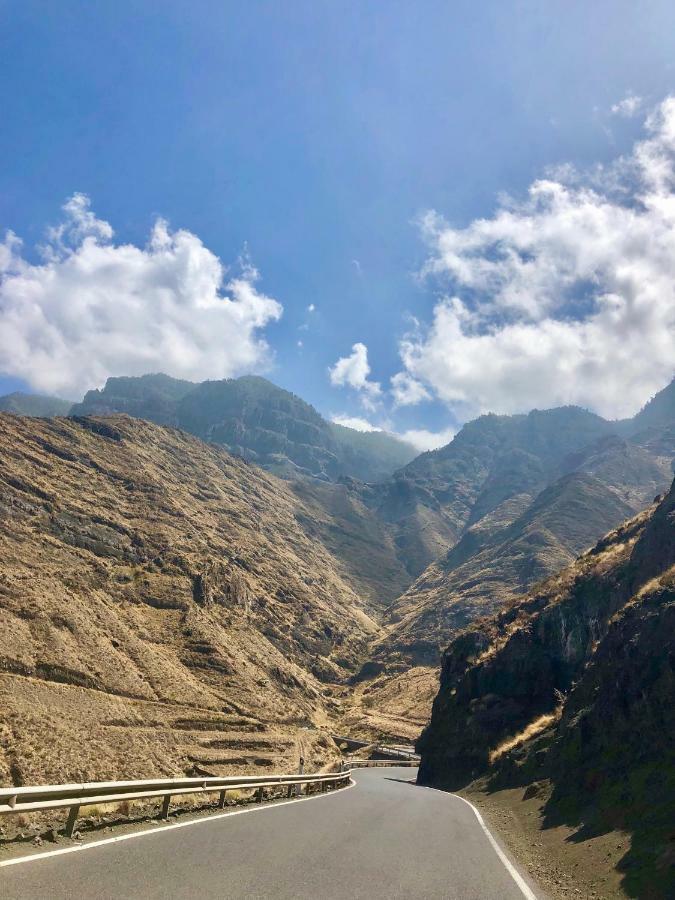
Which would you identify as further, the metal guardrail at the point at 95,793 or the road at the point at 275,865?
the metal guardrail at the point at 95,793

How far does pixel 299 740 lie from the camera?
68.0 metres

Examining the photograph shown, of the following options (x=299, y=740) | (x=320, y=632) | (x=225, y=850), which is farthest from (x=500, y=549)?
(x=225, y=850)

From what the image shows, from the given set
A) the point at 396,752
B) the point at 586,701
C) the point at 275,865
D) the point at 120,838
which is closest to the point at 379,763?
the point at 396,752

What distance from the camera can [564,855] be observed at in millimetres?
12844

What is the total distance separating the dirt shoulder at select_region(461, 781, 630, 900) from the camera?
9.95m

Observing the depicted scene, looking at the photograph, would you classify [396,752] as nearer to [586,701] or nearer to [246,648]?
[246,648]

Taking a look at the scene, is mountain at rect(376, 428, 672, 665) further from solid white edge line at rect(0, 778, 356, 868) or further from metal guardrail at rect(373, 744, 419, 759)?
solid white edge line at rect(0, 778, 356, 868)

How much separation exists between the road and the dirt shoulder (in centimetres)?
91

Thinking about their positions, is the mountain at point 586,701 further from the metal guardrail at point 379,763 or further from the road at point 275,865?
the metal guardrail at point 379,763

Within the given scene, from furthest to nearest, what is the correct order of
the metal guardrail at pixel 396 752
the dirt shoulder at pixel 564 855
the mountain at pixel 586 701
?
the metal guardrail at pixel 396 752
the mountain at pixel 586 701
the dirt shoulder at pixel 564 855

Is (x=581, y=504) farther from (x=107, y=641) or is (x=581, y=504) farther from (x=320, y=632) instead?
(x=107, y=641)

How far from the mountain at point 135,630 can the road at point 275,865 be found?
66.8ft

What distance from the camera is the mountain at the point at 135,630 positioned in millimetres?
44438

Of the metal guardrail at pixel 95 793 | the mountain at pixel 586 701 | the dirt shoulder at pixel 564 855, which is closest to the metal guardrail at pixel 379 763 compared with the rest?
the mountain at pixel 586 701
